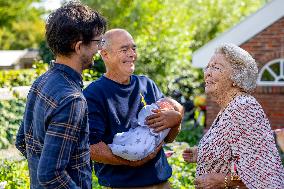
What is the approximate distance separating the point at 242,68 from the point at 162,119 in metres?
0.60

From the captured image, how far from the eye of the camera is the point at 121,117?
3338 mm

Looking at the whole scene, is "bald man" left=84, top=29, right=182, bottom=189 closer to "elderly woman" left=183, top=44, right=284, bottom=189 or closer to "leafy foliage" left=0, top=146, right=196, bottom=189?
"elderly woman" left=183, top=44, right=284, bottom=189

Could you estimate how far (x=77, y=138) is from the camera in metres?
2.37

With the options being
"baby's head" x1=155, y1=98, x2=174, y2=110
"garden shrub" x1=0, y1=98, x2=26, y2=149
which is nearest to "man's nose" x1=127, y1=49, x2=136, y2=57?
"baby's head" x1=155, y1=98, x2=174, y2=110

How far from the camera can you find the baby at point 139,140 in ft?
10.5

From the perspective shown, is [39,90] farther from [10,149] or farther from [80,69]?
[10,149]

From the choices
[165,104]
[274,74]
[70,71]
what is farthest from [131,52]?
[274,74]

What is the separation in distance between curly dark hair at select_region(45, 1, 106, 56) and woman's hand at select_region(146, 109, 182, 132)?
3.07 feet

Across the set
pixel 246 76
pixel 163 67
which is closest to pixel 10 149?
pixel 246 76

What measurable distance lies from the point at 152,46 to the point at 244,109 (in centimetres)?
1359

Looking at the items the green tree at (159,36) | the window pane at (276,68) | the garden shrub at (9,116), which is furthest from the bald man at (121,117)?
the green tree at (159,36)

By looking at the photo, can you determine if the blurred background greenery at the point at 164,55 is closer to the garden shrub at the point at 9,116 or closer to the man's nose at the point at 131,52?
the garden shrub at the point at 9,116

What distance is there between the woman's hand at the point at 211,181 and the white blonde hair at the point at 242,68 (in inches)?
20.2

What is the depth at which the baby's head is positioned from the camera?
3.39 m
